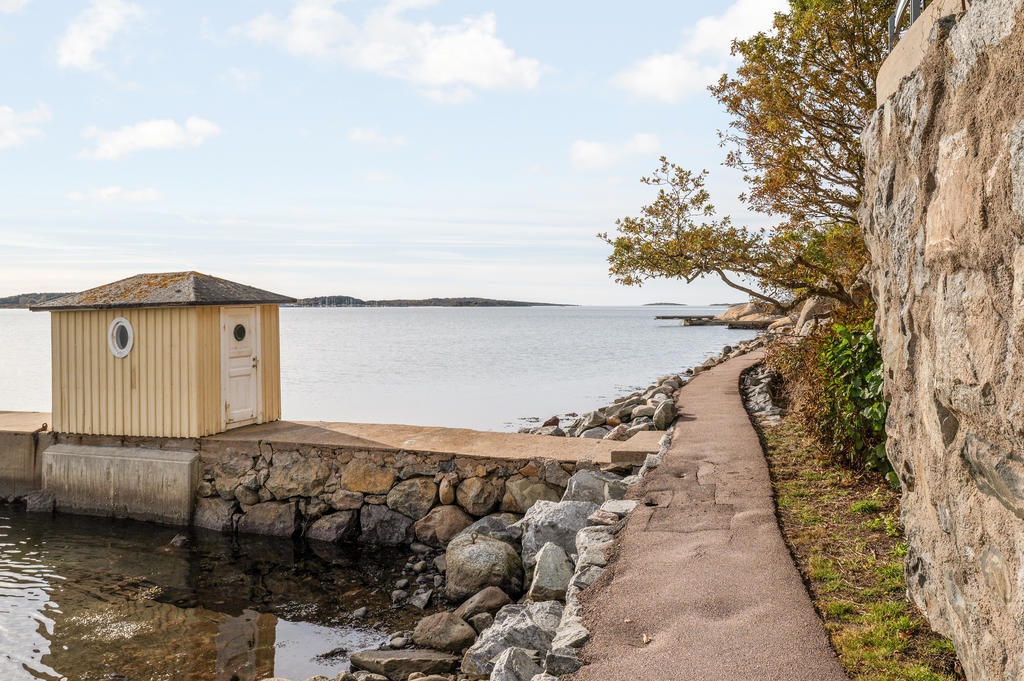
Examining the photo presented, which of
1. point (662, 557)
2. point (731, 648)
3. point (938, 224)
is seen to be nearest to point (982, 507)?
point (938, 224)

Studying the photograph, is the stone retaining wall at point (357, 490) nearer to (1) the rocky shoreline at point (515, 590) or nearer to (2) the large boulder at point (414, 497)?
(2) the large boulder at point (414, 497)

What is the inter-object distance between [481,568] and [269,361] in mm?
5673

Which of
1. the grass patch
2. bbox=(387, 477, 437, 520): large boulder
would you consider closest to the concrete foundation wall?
bbox=(387, 477, 437, 520): large boulder

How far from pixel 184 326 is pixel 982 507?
9214 mm

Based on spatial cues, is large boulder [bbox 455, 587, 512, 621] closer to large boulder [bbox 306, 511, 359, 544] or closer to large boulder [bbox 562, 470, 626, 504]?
large boulder [bbox 562, 470, 626, 504]

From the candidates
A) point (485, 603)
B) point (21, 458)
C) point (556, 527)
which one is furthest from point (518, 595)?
point (21, 458)

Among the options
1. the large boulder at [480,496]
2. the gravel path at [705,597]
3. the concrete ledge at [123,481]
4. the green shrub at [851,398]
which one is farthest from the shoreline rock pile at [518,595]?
the concrete ledge at [123,481]

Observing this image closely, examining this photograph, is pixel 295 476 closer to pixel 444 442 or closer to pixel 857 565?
pixel 444 442

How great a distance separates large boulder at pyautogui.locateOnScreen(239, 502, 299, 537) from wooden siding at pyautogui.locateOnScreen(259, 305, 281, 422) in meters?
1.69

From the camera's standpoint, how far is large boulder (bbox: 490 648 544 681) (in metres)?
3.96

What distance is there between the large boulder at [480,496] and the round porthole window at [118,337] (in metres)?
5.31

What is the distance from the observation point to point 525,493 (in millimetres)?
8406

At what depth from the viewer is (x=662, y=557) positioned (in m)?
4.97

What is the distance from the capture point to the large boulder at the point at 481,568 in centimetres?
653
